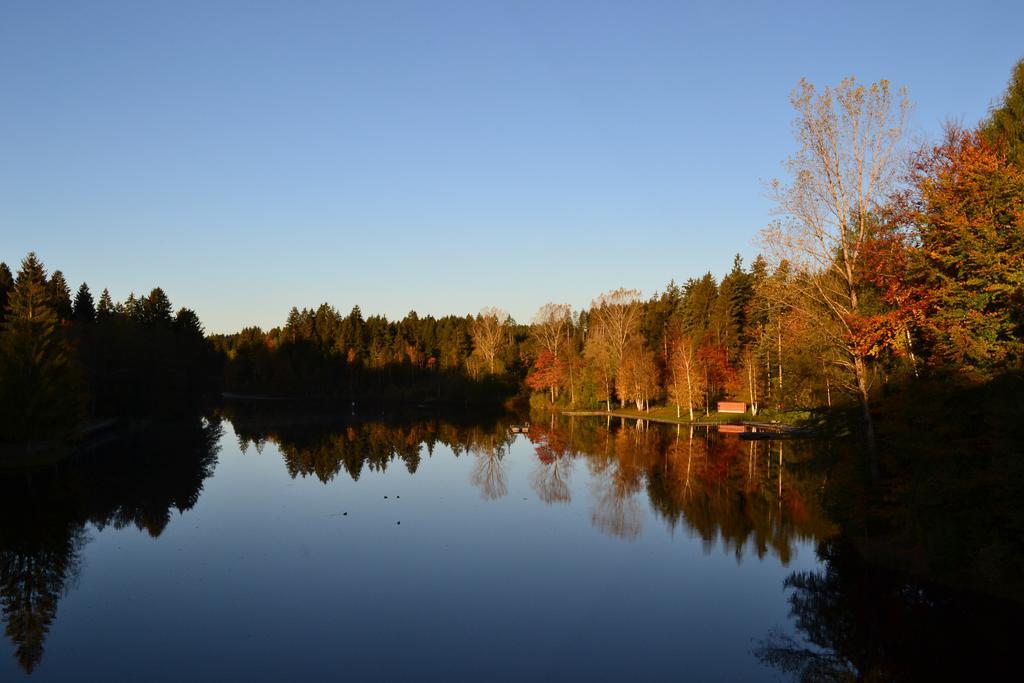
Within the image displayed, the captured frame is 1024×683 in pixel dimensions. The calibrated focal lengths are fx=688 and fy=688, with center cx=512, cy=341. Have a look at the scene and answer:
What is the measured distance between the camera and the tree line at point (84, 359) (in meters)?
47.5

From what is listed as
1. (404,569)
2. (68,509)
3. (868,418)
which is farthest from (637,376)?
(404,569)

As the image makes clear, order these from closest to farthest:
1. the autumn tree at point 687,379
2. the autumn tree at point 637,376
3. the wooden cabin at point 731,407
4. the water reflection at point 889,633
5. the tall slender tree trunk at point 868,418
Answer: the water reflection at point 889,633 < the tall slender tree trunk at point 868,418 < the autumn tree at point 687,379 < the wooden cabin at point 731,407 < the autumn tree at point 637,376

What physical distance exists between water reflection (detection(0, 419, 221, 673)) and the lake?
0.46ft

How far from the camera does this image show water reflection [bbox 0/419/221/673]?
21422 mm

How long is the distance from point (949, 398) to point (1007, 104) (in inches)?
470

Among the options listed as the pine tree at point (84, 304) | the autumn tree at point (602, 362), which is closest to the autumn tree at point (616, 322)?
the autumn tree at point (602, 362)

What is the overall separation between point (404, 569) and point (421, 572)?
2.49 feet

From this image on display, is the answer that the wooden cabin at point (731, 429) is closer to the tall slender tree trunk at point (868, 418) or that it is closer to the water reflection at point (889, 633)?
the tall slender tree trunk at point (868, 418)

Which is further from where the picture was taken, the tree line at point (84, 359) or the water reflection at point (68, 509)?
the tree line at point (84, 359)

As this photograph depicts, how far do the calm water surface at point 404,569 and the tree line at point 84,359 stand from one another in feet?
17.6

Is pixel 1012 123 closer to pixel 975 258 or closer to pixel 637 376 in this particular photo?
pixel 975 258

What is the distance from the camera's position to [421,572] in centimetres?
2516

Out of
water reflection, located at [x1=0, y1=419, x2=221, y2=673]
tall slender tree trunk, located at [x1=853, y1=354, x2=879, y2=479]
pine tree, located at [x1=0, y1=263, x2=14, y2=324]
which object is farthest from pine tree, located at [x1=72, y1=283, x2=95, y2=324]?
tall slender tree trunk, located at [x1=853, y1=354, x2=879, y2=479]

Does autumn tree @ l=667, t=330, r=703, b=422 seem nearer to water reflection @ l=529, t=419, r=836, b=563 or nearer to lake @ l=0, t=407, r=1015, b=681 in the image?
water reflection @ l=529, t=419, r=836, b=563
